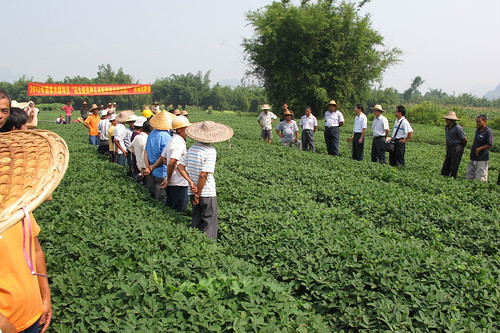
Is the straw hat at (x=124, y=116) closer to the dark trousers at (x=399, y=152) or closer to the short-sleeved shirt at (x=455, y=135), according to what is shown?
the dark trousers at (x=399, y=152)

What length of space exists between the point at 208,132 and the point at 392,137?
6503 millimetres

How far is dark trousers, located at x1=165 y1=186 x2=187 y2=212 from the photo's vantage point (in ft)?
19.2

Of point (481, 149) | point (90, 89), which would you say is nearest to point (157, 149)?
point (481, 149)

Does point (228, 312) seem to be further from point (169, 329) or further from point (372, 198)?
point (372, 198)

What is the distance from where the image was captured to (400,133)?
958cm

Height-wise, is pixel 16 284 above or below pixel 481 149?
below

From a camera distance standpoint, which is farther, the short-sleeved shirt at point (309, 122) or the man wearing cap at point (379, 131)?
the short-sleeved shirt at point (309, 122)

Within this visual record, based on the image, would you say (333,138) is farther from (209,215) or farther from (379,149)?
(209,215)

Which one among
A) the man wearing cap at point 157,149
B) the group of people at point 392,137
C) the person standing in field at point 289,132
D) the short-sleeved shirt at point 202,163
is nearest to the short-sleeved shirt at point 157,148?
the man wearing cap at point 157,149

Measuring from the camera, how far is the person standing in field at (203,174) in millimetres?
5012

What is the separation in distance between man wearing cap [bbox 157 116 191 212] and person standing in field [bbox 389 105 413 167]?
6.42 m

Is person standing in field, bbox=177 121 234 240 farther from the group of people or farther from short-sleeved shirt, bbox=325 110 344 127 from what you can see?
short-sleeved shirt, bbox=325 110 344 127

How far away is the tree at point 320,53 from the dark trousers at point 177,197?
98.5 ft

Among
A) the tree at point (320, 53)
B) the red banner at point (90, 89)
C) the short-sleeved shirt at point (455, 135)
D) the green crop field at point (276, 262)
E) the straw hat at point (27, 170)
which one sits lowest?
the green crop field at point (276, 262)
